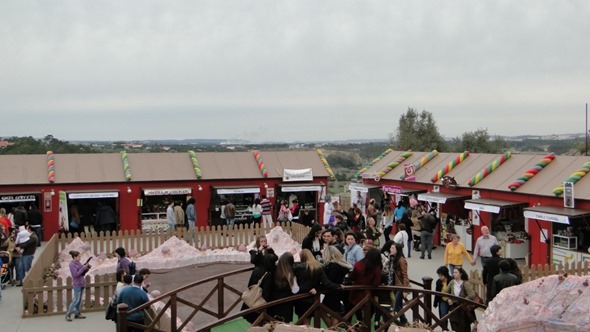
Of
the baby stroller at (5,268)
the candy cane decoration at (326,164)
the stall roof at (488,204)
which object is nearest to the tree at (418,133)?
the candy cane decoration at (326,164)

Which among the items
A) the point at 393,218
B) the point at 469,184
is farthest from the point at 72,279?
the point at 469,184

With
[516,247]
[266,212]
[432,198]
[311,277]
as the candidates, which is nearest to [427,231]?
[516,247]

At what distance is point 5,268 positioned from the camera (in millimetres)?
14812

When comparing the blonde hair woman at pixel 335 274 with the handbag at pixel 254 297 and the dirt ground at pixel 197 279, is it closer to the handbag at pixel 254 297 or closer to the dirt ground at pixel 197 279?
the handbag at pixel 254 297

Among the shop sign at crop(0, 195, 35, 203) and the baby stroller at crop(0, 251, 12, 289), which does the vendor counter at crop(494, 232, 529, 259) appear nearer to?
the baby stroller at crop(0, 251, 12, 289)

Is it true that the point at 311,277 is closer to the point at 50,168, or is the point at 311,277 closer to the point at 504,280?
the point at 504,280

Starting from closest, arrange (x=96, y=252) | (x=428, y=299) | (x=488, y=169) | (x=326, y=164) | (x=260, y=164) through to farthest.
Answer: (x=428, y=299), (x=96, y=252), (x=488, y=169), (x=260, y=164), (x=326, y=164)

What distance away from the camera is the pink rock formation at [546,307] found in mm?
5328

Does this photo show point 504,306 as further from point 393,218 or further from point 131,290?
point 393,218

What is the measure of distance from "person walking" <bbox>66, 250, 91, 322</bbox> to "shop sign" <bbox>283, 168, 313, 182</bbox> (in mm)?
14053

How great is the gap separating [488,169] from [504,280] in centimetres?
1196

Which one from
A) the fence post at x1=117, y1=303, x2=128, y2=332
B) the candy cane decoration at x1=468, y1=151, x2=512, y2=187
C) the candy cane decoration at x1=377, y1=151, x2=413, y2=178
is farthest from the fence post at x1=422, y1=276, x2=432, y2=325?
the candy cane decoration at x1=377, y1=151, x2=413, y2=178

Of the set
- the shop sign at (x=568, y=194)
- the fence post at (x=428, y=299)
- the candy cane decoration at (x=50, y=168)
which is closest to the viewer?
the fence post at (x=428, y=299)

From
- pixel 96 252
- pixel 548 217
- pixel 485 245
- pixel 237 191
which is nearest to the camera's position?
pixel 485 245
